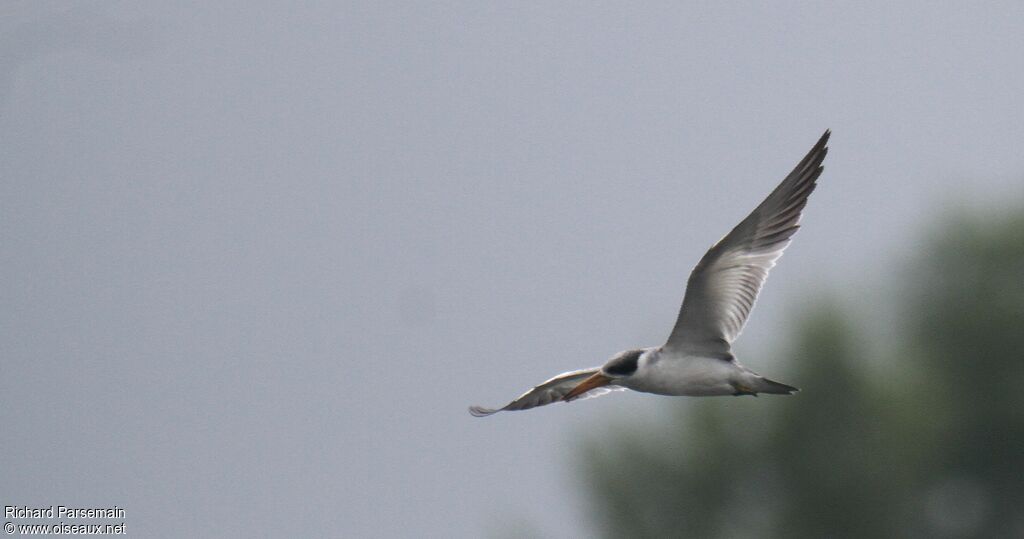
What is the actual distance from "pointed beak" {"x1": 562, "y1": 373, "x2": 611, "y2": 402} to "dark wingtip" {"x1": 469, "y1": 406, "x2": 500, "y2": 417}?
753 millimetres

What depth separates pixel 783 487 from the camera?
68.5 feet

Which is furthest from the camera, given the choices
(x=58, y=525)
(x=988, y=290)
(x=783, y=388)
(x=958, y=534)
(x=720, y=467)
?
(x=988, y=290)

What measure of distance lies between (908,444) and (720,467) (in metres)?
2.53

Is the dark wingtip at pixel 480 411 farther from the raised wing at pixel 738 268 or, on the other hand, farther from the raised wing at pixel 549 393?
the raised wing at pixel 738 268

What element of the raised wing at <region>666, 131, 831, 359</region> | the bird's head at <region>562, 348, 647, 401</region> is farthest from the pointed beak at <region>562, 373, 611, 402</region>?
the raised wing at <region>666, 131, 831, 359</region>

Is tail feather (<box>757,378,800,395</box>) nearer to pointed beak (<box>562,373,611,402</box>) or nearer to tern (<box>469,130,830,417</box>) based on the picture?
tern (<box>469,130,830,417</box>)

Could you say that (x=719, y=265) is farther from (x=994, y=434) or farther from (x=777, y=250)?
(x=994, y=434)

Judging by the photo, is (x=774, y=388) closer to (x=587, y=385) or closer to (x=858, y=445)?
(x=587, y=385)

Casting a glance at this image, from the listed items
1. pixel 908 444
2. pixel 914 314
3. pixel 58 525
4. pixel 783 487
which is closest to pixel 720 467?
pixel 783 487

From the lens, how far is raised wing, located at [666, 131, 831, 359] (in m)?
9.72

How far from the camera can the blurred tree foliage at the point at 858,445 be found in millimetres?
20406

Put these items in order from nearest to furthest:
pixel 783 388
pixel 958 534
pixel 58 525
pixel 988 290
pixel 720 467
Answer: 1. pixel 783 388
2. pixel 58 525
3. pixel 958 534
4. pixel 720 467
5. pixel 988 290

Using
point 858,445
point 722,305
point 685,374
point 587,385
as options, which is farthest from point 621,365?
point 858,445

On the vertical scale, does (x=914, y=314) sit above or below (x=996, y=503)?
above
